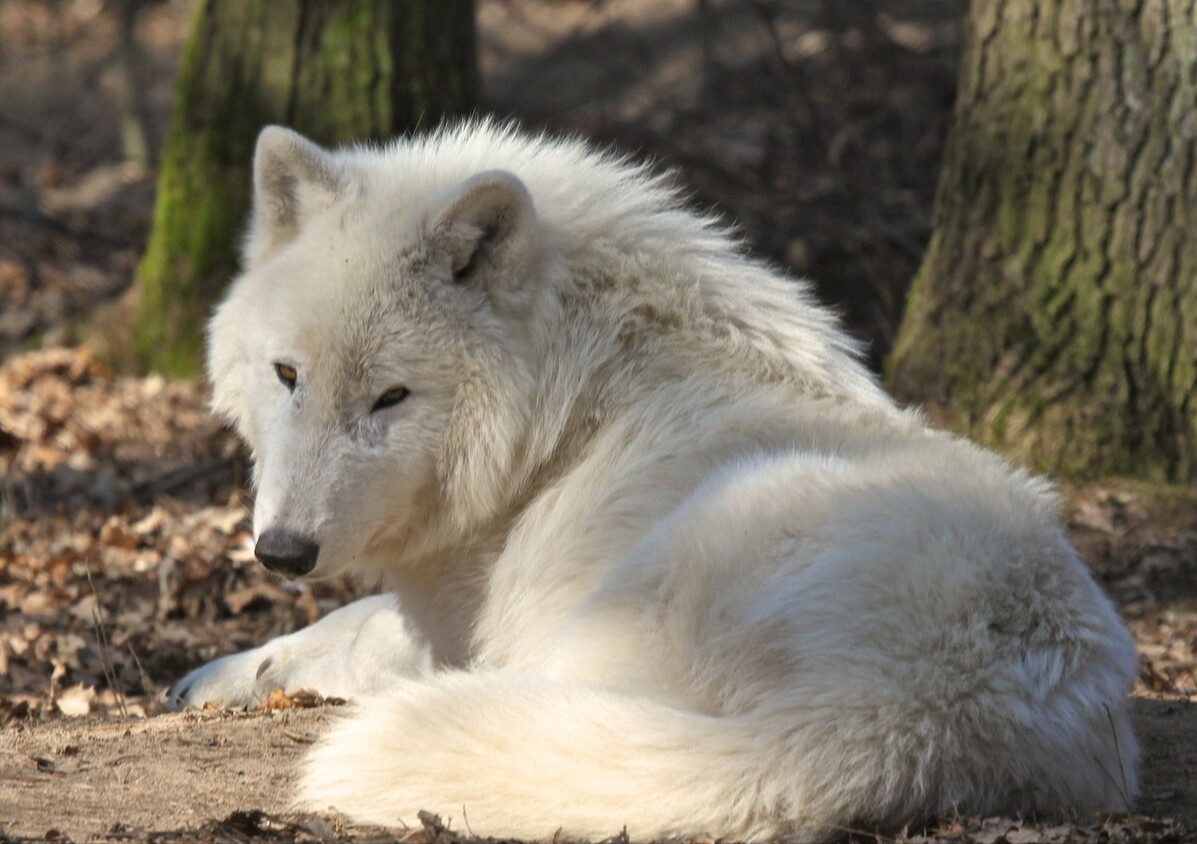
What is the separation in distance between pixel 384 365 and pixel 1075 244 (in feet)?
11.8

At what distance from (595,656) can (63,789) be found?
1360mm

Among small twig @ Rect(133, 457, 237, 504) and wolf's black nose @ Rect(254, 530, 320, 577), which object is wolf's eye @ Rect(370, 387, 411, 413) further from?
small twig @ Rect(133, 457, 237, 504)

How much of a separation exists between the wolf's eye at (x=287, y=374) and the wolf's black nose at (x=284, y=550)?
0.46m

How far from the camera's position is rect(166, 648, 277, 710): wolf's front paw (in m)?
4.58

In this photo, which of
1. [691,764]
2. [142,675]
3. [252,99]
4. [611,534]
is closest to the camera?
[691,764]

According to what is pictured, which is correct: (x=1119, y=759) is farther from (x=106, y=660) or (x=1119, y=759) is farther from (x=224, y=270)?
A: (x=224, y=270)

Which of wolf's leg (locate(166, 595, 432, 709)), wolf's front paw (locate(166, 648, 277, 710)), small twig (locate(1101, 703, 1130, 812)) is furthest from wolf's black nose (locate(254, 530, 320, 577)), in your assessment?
small twig (locate(1101, 703, 1130, 812))

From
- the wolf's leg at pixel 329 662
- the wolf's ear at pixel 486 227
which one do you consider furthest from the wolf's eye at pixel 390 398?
the wolf's leg at pixel 329 662

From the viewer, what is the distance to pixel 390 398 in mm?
3887

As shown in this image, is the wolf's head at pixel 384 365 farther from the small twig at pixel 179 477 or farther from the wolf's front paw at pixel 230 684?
the small twig at pixel 179 477

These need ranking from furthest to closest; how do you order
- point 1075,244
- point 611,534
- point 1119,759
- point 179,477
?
1. point 179,477
2. point 1075,244
3. point 611,534
4. point 1119,759

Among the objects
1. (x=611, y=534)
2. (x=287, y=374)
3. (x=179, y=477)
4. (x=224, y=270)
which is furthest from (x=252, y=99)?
(x=611, y=534)

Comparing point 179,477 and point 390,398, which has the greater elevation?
point 390,398

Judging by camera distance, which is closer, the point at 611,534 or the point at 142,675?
the point at 611,534
